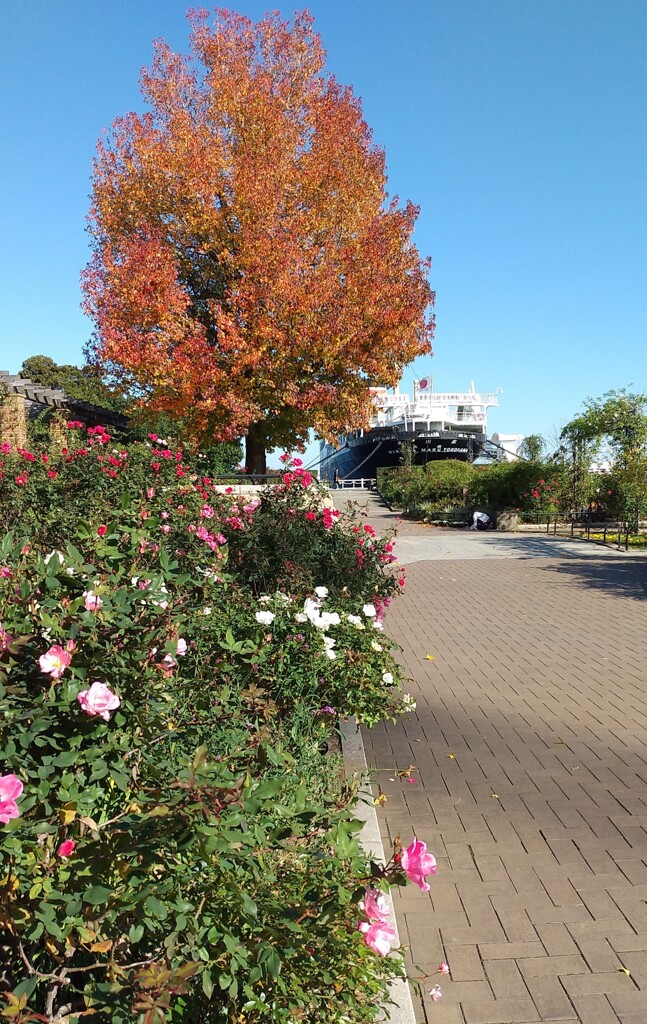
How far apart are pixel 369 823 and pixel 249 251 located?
12837mm

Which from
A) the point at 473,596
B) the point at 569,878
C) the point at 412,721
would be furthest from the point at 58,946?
the point at 473,596

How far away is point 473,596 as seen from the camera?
11180 mm

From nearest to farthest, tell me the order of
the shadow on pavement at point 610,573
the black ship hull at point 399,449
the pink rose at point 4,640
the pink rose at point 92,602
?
the pink rose at point 4,640, the pink rose at point 92,602, the shadow on pavement at point 610,573, the black ship hull at point 399,449

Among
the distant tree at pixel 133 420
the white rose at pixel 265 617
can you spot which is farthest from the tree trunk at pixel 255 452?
the white rose at pixel 265 617

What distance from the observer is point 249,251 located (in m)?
14.5

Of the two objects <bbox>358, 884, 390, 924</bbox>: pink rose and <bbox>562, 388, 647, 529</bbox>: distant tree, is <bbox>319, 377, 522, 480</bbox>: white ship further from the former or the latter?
<bbox>358, 884, 390, 924</bbox>: pink rose

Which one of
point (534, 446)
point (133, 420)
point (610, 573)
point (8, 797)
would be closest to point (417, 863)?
point (8, 797)

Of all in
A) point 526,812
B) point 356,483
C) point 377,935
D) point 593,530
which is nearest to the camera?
point 377,935

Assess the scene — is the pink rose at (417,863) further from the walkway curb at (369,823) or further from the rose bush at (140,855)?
the walkway curb at (369,823)

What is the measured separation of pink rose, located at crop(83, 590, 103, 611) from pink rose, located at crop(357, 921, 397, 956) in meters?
1.06

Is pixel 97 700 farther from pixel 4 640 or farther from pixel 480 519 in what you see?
pixel 480 519

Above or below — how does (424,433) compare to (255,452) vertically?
above

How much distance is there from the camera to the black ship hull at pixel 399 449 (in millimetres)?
46812

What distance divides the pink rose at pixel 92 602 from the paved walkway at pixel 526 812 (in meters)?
1.87
